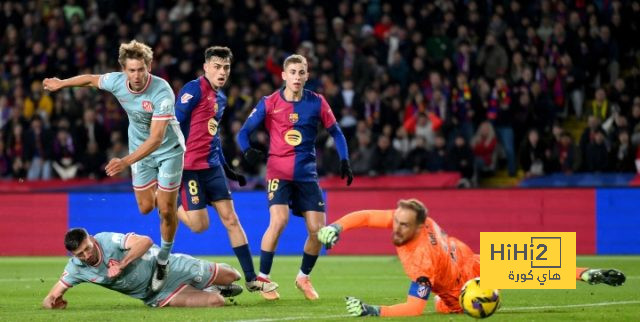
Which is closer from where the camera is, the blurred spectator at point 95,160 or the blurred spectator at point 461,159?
the blurred spectator at point 461,159

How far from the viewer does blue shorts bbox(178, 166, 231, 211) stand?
41.8 feet

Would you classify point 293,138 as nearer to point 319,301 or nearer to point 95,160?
point 319,301

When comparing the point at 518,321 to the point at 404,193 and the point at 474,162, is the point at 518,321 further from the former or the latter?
the point at 474,162

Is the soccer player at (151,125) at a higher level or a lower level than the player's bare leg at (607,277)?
higher

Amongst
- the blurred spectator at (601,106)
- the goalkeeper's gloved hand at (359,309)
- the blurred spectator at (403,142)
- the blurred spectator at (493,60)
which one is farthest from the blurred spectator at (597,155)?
the goalkeeper's gloved hand at (359,309)

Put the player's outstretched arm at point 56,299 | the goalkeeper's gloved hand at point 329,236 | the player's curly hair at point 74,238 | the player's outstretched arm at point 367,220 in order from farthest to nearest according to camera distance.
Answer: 1. the player's outstretched arm at point 56,299
2. the player's curly hair at point 74,238
3. the player's outstretched arm at point 367,220
4. the goalkeeper's gloved hand at point 329,236

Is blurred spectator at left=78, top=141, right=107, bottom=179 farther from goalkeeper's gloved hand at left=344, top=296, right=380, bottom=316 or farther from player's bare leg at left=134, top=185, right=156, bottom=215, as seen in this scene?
goalkeeper's gloved hand at left=344, top=296, right=380, bottom=316

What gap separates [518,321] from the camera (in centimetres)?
963

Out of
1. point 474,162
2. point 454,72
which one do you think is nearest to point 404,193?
point 474,162

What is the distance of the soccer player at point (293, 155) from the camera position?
12492 millimetres

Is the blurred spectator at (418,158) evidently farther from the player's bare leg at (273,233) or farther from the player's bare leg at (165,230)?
the player's bare leg at (165,230)

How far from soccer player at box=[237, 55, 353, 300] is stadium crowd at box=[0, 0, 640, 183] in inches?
351

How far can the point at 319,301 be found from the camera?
11875mm

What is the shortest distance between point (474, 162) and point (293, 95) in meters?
9.59
